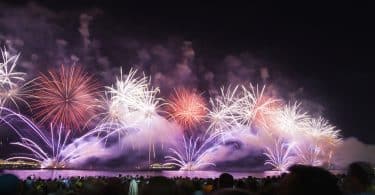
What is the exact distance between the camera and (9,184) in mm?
3893

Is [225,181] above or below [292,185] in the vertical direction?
above

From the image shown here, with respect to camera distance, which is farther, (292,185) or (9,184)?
(9,184)

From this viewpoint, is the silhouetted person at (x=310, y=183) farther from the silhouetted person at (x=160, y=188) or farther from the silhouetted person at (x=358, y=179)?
the silhouetted person at (x=358, y=179)

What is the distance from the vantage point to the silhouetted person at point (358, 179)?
5.35 metres

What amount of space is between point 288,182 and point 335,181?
28 cm

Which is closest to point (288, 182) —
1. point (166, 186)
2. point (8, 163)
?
point (166, 186)

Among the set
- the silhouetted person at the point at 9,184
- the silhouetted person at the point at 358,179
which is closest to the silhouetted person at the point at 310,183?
the silhouetted person at the point at 9,184

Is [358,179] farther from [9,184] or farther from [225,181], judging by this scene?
[9,184]

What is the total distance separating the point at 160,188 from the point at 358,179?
2691mm

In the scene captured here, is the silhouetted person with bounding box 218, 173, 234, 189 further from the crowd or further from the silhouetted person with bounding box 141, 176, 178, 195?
the silhouetted person with bounding box 141, 176, 178, 195

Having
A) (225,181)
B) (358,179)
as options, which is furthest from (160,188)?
(225,181)

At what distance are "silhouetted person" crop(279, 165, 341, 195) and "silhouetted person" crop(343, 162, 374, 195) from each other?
272cm

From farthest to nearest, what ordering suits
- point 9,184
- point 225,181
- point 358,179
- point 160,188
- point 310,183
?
point 225,181 < point 358,179 < point 9,184 < point 160,188 < point 310,183

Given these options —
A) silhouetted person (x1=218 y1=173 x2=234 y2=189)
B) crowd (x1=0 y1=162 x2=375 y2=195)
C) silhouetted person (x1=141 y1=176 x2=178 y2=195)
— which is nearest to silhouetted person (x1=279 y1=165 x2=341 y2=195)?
crowd (x1=0 y1=162 x2=375 y2=195)
